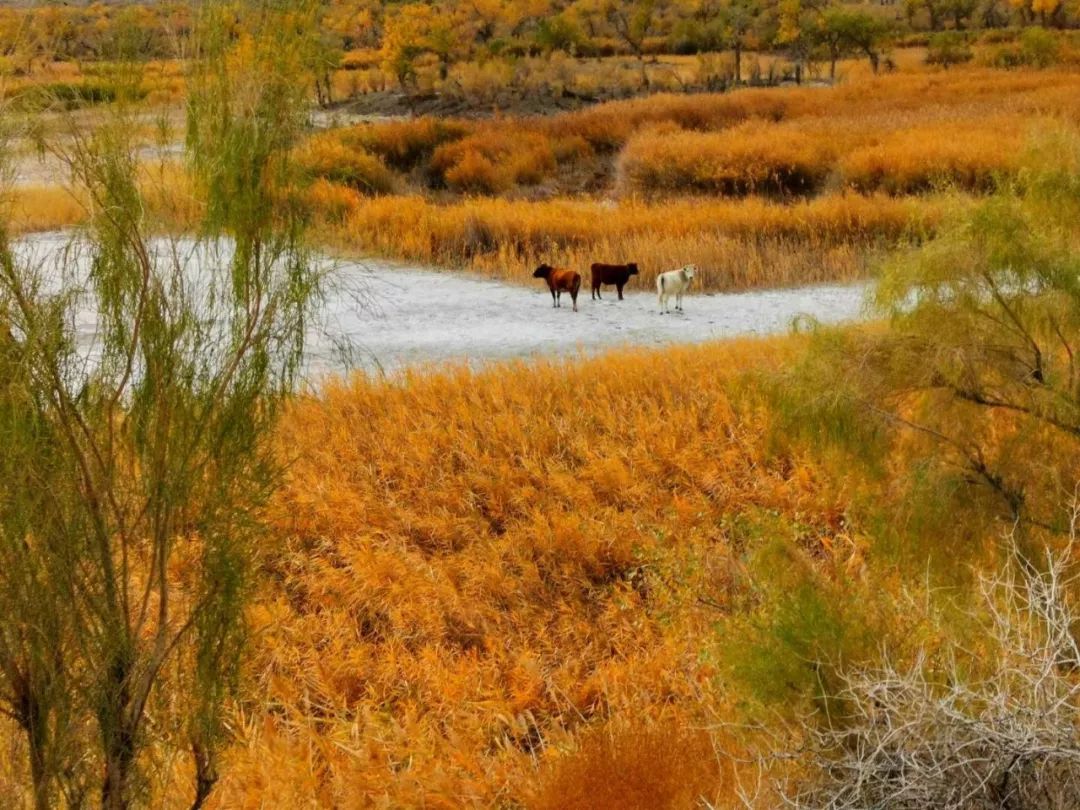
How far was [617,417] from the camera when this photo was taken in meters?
8.97

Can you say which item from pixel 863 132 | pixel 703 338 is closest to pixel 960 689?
pixel 703 338

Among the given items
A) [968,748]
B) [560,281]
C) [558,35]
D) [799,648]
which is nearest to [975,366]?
[799,648]

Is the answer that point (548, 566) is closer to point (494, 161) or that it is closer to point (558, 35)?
point (494, 161)

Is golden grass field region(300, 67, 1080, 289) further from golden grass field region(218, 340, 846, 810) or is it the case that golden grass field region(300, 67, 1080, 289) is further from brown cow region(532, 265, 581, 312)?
golden grass field region(218, 340, 846, 810)

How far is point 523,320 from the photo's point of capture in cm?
1197

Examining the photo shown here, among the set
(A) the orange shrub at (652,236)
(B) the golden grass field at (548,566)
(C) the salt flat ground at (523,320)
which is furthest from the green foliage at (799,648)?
(A) the orange shrub at (652,236)

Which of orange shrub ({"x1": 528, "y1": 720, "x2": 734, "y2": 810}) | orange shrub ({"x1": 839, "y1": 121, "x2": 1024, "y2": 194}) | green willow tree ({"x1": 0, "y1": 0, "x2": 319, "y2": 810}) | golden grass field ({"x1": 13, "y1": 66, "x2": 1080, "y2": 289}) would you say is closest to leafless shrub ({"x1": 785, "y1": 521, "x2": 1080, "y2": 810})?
orange shrub ({"x1": 528, "y1": 720, "x2": 734, "y2": 810})

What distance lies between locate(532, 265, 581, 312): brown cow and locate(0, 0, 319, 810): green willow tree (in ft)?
25.1

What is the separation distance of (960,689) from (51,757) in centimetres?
281

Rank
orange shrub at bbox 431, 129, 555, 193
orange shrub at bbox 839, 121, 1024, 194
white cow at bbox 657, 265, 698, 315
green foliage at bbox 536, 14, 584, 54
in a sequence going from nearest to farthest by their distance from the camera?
white cow at bbox 657, 265, 698, 315 → orange shrub at bbox 839, 121, 1024, 194 → orange shrub at bbox 431, 129, 555, 193 → green foliage at bbox 536, 14, 584, 54

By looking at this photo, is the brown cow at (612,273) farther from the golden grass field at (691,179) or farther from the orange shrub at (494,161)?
the orange shrub at (494,161)

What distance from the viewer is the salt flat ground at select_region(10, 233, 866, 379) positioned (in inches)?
428

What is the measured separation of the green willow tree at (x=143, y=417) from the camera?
360 cm

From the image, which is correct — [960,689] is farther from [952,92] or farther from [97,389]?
[952,92]
